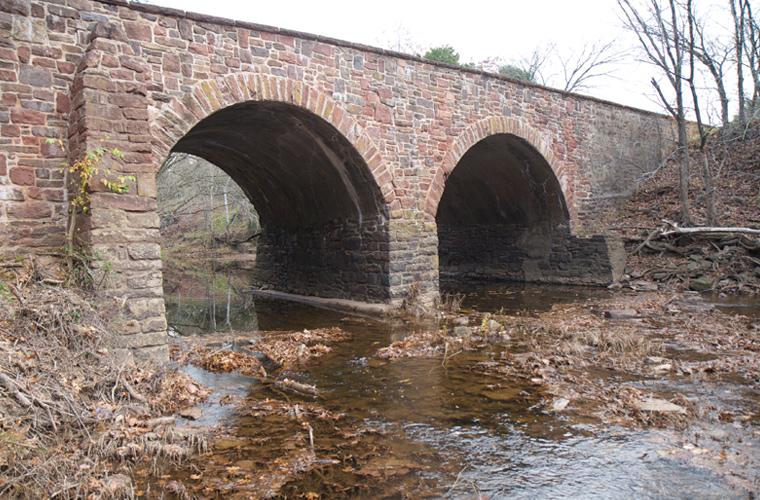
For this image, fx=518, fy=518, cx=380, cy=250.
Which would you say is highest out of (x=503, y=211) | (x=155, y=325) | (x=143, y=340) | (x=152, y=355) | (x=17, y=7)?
(x=17, y=7)

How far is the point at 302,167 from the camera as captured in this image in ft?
35.5

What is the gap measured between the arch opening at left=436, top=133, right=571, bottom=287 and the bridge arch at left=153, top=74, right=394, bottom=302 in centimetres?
381

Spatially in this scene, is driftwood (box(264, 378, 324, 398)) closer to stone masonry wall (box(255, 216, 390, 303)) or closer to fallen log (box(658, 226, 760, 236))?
stone masonry wall (box(255, 216, 390, 303))

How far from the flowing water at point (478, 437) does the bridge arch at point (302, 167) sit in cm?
344

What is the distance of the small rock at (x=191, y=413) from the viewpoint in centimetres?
459

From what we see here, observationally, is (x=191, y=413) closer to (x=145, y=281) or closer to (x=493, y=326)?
(x=145, y=281)

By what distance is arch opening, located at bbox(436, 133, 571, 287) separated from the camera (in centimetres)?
1354

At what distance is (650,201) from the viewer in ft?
49.1

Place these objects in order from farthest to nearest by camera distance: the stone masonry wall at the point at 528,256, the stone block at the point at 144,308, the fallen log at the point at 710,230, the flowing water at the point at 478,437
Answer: the stone masonry wall at the point at 528,256
the fallen log at the point at 710,230
the stone block at the point at 144,308
the flowing water at the point at 478,437

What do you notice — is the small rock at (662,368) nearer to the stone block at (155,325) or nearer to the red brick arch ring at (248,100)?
the stone block at (155,325)

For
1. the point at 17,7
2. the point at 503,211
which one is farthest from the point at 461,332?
the point at 503,211

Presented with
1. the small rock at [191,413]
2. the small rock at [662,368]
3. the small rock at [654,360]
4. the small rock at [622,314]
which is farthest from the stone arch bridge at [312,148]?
the small rock at [662,368]

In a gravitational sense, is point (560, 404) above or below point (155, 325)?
below

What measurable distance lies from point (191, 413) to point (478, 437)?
2.53m
